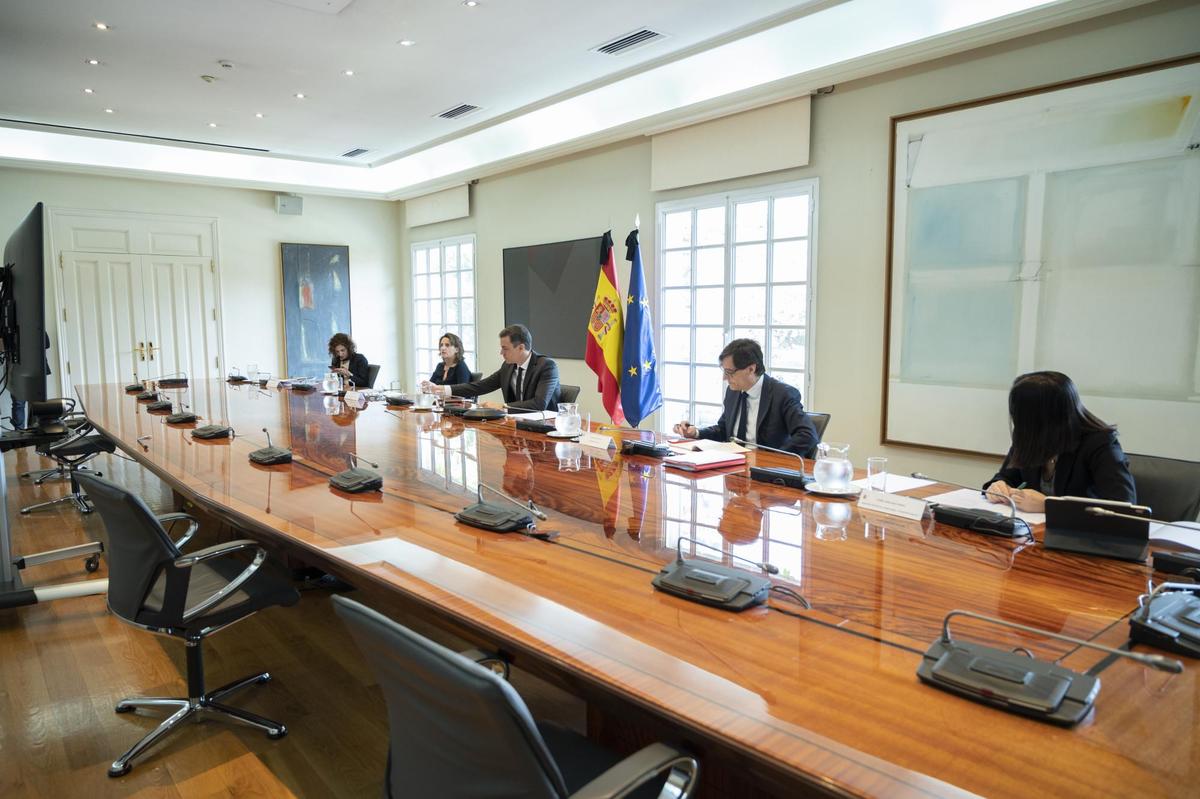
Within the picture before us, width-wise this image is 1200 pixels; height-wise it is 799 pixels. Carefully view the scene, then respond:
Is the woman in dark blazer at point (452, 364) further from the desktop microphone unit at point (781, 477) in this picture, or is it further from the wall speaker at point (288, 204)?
the wall speaker at point (288, 204)

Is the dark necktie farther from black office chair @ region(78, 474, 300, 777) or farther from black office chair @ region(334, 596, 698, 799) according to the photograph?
black office chair @ region(334, 596, 698, 799)

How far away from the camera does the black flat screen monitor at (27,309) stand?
2.67 metres

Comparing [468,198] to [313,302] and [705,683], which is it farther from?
[705,683]

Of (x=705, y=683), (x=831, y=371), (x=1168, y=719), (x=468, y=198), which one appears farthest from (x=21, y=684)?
(x=468, y=198)

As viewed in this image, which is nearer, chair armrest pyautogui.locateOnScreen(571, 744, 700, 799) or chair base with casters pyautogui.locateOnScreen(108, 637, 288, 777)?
chair armrest pyautogui.locateOnScreen(571, 744, 700, 799)

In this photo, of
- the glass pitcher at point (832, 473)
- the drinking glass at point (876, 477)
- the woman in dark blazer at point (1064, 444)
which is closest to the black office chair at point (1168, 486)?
the woman in dark blazer at point (1064, 444)

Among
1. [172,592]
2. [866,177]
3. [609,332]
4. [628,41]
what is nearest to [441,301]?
[609,332]

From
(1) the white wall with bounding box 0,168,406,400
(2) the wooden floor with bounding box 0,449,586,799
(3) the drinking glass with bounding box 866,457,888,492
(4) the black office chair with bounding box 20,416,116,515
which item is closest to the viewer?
(2) the wooden floor with bounding box 0,449,586,799

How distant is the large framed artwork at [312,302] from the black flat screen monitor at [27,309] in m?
4.89

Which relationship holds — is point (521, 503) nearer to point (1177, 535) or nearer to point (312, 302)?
point (1177, 535)

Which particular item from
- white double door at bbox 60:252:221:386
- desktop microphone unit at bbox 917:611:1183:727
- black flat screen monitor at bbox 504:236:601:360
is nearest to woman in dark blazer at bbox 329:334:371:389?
black flat screen monitor at bbox 504:236:601:360

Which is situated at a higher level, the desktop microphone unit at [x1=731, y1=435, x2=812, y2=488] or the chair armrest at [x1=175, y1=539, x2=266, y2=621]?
the desktop microphone unit at [x1=731, y1=435, x2=812, y2=488]

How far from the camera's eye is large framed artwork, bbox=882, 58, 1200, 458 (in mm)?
3309

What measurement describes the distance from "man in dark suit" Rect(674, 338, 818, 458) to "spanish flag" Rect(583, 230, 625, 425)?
77.6 inches
